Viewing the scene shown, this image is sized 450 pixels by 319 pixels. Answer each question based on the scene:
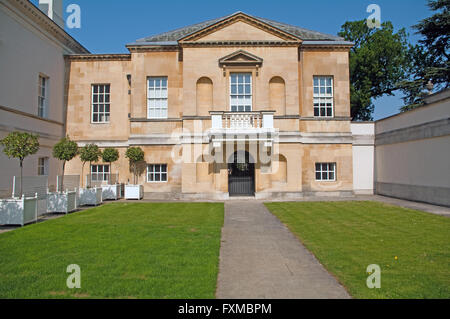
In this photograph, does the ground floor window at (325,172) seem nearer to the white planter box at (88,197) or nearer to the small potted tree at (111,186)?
the small potted tree at (111,186)

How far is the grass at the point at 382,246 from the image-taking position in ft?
18.0

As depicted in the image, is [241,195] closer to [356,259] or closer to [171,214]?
[171,214]

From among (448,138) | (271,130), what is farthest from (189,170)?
(448,138)

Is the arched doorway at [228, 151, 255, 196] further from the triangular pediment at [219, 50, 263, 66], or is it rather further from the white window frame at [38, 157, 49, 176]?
the white window frame at [38, 157, 49, 176]

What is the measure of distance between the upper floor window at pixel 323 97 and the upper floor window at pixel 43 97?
17141mm

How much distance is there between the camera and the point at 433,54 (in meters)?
29.7

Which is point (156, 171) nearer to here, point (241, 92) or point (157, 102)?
point (157, 102)

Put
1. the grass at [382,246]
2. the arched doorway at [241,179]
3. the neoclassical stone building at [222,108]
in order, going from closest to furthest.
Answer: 1. the grass at [382,246]
2. the neoclassical stone building at [222,108]
3. the arched doorway at [241,179]

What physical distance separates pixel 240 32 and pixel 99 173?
13.1 m

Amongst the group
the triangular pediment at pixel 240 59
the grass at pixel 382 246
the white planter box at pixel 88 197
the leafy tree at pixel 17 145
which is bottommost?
the grass at pixel 382 246

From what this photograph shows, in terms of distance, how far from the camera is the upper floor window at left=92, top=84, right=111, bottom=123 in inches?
893

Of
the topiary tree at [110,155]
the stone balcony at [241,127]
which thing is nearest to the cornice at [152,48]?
the stone balcony at [241,127]

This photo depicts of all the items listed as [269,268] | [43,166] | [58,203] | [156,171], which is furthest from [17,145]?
[269,268]
